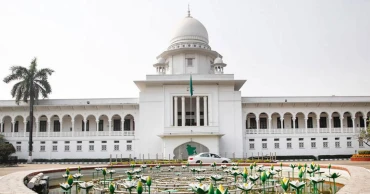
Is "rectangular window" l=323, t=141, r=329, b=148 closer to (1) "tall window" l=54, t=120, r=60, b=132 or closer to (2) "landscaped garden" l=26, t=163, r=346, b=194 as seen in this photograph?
(2) "landscaped garden" l=26, t=163, r=346, b=194

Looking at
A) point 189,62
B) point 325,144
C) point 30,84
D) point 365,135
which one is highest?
point 189,62

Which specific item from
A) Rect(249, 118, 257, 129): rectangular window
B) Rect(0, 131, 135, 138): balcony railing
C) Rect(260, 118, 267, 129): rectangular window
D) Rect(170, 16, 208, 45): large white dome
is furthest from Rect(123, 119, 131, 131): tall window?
Rect(260, 118, 267, 129): rectangular window

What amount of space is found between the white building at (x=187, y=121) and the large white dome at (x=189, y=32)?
0.37m

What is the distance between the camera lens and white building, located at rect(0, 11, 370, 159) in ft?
129

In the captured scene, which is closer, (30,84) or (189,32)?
(30,84)

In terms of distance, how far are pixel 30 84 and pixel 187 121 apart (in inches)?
668

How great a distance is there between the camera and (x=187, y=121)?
42125mm

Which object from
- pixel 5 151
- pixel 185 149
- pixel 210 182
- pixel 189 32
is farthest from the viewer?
pixel 189 32

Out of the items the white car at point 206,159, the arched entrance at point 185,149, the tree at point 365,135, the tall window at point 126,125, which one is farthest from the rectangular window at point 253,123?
the white car at point 206,159

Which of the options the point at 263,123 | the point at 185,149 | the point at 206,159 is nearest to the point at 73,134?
the point at 185,149

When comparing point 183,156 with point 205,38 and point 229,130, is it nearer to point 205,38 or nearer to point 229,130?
point 229,130

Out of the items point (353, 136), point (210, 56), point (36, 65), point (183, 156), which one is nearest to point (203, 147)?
point (183, 156)

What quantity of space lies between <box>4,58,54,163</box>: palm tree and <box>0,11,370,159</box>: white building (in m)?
2.18

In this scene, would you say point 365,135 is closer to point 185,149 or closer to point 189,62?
point 185,149
